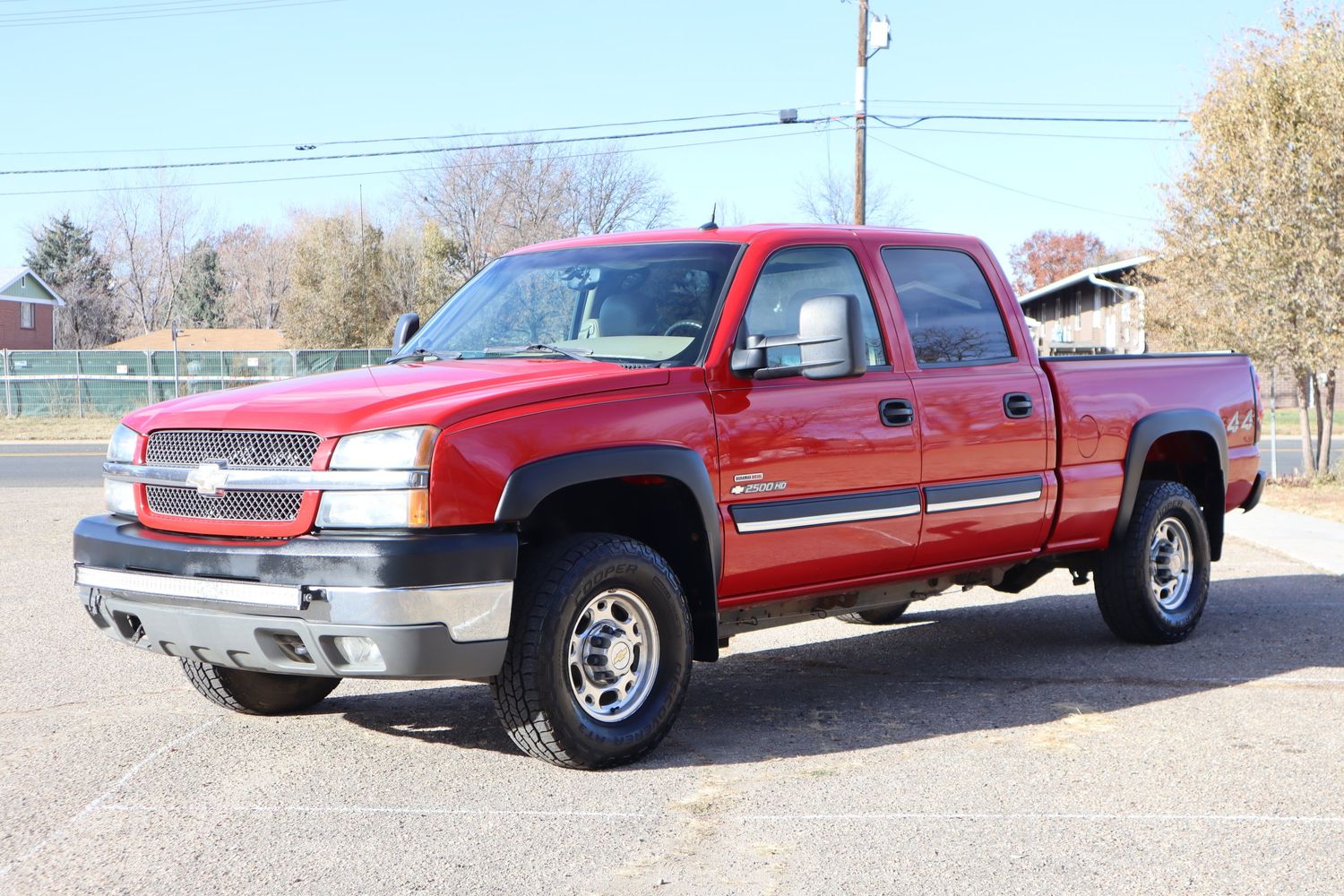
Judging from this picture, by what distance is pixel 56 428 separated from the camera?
119 feet

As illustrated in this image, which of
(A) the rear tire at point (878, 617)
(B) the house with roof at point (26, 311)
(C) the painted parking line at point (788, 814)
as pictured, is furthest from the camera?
(B) the house with roof at point (26, 311)

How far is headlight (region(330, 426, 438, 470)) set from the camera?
15.7ft

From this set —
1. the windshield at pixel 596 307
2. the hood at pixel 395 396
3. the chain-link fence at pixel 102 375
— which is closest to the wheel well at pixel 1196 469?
the windshield at pixel 596 307

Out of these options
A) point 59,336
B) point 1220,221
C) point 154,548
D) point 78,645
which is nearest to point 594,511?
point 154,548

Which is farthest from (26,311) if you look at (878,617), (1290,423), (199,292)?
(878,617)

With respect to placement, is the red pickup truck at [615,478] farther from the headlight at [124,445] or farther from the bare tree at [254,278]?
the bare tree at [254,278]

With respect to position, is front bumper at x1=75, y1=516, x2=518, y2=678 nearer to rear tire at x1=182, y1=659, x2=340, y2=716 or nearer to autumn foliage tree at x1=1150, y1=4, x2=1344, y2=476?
rear tire at x1=182, y1=659, x2=340, y2=716

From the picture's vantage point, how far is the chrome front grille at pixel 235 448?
195 inches

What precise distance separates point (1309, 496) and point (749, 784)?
1388 centimetres

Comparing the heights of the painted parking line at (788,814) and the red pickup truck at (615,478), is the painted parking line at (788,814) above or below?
below

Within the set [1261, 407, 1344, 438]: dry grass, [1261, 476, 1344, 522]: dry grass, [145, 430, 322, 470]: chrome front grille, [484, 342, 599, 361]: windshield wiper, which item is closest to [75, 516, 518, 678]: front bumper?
[145, 430, 322, 470]: chrome front grille

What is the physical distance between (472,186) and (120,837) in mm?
50247

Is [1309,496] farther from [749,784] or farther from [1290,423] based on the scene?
[1290,423]

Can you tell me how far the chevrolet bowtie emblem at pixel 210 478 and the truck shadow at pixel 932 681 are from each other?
1374mm
